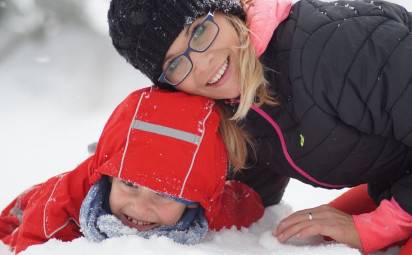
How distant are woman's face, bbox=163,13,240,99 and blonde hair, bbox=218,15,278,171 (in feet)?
0.06

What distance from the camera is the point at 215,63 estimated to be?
1.42 m

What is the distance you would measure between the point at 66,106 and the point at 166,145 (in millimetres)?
2534

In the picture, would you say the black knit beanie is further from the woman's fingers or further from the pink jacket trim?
the woman's fingers

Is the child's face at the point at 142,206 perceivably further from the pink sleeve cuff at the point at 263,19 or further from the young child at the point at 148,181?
the pink sleeve cuff at the point at 263,19

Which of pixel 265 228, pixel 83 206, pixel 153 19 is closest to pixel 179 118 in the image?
pixel 153 19

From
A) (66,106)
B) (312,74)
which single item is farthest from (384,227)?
(66,106)

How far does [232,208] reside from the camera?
67.6 inches

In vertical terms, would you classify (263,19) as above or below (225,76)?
above

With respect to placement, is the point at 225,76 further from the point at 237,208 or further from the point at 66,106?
the point at 66,106

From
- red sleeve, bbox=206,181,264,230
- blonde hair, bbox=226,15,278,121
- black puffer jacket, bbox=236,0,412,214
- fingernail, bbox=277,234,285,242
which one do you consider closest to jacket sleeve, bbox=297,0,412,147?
black puffer jacket, bbox=236,0,412,214

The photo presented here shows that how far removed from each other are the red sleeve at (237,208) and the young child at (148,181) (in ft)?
0.10

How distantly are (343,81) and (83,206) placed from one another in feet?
2.56

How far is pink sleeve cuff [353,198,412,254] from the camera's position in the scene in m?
1.40

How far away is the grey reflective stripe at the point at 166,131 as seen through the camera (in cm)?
139
